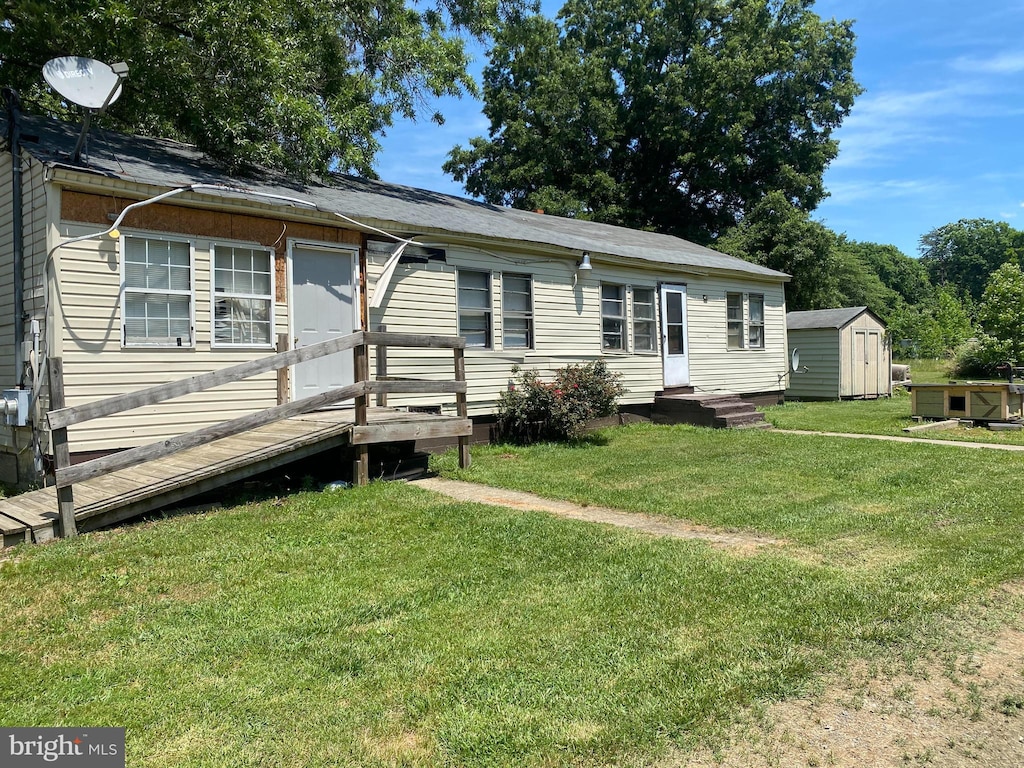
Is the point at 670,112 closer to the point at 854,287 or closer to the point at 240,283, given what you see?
the point at 854,287

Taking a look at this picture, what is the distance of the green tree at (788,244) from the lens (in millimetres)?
26609

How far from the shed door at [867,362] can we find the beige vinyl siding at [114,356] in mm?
17233

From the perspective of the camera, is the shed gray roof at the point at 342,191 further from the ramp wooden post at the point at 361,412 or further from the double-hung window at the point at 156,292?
the ramp wooden post at the point at 361,412

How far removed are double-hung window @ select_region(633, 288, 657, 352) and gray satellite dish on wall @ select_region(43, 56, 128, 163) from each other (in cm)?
935

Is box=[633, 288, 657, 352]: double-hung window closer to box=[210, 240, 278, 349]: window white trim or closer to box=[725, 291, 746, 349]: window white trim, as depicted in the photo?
box=[725, 291, 746, 349]: window white trim

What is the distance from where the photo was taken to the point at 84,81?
7543 millimetres

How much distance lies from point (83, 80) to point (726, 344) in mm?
12983

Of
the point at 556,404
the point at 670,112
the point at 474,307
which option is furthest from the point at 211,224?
the point at 670,112

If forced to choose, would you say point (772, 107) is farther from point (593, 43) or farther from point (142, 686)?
point (142, 686)

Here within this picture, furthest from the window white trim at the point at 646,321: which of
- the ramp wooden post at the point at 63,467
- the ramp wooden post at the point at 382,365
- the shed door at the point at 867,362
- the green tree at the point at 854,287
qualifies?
the green tree at the point at 854,287

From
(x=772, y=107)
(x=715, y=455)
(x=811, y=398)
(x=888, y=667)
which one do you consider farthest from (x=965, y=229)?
(x=888, y=667)

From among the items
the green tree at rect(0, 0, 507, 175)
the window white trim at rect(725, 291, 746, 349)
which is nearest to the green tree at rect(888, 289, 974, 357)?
the window white trim at rect(725, 291, 746, 349)

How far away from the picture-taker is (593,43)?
106 feet

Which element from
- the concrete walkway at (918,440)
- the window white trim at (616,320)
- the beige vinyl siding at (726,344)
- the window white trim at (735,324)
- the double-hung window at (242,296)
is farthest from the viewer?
the window white trim at (735,324)
